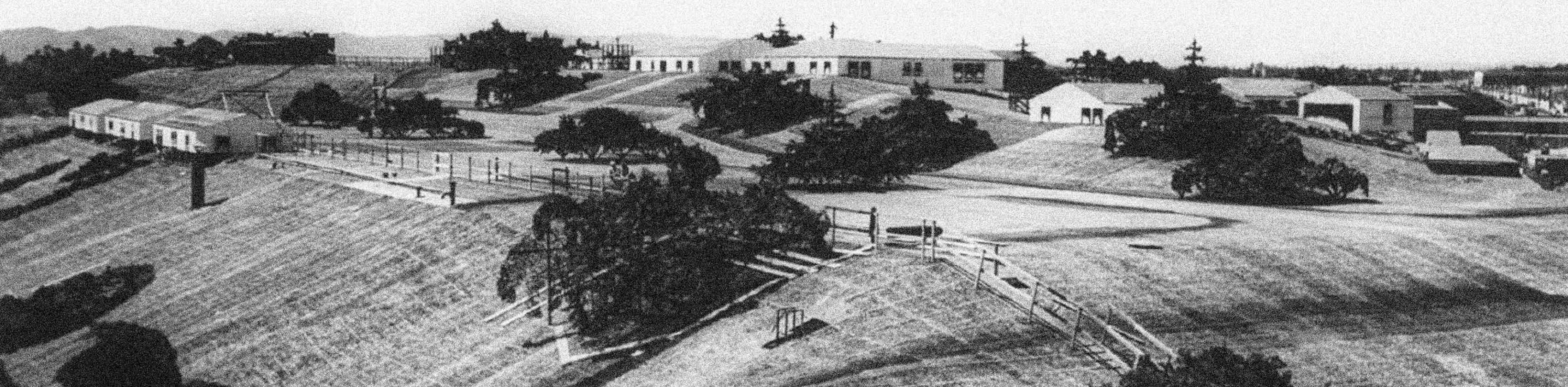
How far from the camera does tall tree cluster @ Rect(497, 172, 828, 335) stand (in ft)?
108

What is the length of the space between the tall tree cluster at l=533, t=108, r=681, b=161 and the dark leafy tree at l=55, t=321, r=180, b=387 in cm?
3017

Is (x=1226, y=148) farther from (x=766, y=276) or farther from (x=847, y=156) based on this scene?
(x=766, y=276)

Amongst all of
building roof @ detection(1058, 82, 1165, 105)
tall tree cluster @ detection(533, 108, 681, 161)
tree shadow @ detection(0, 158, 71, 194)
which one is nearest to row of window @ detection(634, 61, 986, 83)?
building roof @ detection(1058, 82, 1165, 105)

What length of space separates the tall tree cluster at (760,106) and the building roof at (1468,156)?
31.2 metres

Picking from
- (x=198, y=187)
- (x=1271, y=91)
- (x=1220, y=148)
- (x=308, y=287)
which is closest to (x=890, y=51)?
(x=1271, y=91)

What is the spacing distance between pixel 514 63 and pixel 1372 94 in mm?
64962

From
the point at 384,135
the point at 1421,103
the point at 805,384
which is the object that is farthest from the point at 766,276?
the point at 1421,103

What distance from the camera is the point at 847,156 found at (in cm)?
5384

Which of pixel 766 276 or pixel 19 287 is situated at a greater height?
pixel 766 276

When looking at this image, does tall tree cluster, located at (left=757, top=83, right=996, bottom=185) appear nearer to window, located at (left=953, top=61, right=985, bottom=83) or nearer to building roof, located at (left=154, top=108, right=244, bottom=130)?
window, located at (left=953, top=61, right=985, bottom=83)

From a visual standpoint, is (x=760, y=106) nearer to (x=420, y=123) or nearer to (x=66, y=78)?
(x=420, y=123)

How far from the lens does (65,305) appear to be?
47.5 meters

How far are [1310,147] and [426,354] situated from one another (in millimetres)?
42676

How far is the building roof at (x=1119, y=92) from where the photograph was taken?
7212 cm
